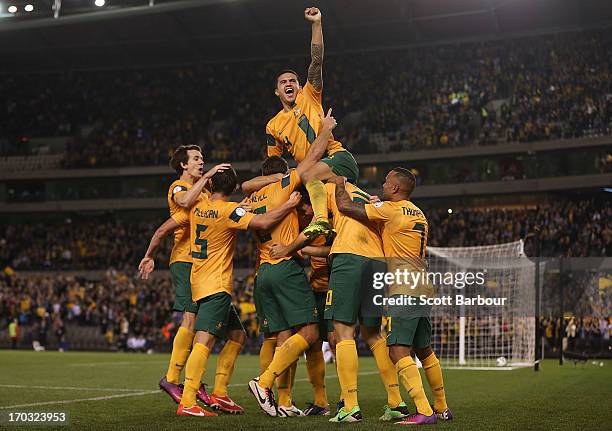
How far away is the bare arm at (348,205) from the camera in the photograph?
25.6 ft

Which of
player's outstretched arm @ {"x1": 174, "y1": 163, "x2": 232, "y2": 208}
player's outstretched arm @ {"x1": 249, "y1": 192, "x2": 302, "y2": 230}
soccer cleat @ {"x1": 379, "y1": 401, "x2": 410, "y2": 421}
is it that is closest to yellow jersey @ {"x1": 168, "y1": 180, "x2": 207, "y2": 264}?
player's outstretched arm @ {"x1": 174, "y1": 163, "x2": 232, "y2": 208}

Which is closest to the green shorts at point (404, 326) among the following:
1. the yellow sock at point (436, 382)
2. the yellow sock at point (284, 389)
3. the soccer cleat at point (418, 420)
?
the yellow sock at point (436, 382)

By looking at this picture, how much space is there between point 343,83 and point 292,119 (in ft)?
128

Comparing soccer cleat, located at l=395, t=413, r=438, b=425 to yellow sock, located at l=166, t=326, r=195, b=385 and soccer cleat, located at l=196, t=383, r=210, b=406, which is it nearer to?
soccer cleat, located at l=196, t=383, r=210, b=406

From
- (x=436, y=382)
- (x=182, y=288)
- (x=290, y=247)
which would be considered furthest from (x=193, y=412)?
(x=436, y=382)

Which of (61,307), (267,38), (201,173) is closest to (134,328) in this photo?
(61,307)

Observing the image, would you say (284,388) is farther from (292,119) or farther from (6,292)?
(6,292)

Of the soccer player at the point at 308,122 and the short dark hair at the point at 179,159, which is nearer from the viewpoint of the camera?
the soccer player at the point at 308,122

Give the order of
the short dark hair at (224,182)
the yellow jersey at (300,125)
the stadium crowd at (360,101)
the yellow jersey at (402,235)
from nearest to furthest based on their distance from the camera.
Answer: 1. the yellow jersey at (402,235)
2. the short dark hair at (224,182)
3. the yellow jersey at (300,125)
4. the stadium crowd at (360,101)

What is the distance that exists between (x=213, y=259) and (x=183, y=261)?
31.5 inches

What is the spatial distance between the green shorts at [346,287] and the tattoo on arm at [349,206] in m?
0.35

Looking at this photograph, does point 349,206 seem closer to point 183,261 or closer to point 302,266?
point 302,266

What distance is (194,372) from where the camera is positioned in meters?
8.16

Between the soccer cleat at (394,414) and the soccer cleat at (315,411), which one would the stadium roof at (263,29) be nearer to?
the soccer cleat at (315,411)
